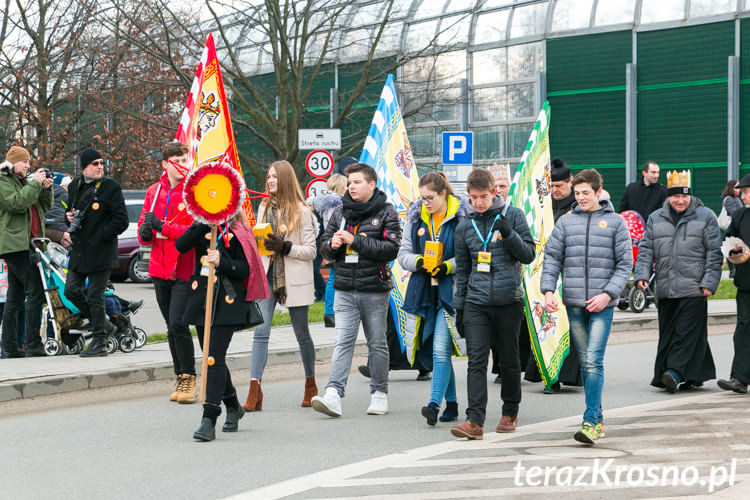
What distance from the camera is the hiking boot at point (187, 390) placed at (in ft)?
29.4

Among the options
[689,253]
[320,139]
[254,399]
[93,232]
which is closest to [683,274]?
[689,253]

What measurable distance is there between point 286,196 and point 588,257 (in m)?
2.50

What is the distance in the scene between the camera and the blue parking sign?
17.1 metres

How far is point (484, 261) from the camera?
756cm

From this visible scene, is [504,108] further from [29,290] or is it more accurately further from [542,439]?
[542,439]

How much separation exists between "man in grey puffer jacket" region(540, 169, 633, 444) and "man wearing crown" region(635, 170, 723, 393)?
2.06 meters

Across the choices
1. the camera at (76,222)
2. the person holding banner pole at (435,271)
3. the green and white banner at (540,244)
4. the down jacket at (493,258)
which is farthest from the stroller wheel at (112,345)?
the down jacket at (493,258)

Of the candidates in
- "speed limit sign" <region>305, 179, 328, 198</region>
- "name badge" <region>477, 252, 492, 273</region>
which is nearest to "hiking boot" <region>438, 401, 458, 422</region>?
"name badge" <region>477, 252, 492, 273</region>

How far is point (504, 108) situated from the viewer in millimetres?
28625

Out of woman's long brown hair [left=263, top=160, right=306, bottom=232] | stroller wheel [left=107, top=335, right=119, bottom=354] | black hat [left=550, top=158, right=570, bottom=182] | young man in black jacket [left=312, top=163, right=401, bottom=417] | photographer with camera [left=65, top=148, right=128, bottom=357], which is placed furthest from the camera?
stroller wheel [left=107, top=335, right=119, bottom=354]

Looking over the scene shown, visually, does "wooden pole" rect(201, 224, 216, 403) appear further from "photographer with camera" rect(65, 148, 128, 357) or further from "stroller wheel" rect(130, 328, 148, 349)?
"stroller wheel" rect(130, 328, 148, 349)

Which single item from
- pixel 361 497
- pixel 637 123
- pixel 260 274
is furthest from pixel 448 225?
pixel 637 123

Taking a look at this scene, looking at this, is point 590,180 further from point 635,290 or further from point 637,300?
point 637,300

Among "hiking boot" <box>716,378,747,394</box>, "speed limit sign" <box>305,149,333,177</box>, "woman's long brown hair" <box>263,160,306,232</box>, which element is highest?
"speed limit sign" <box>305,149,333,177</box>
